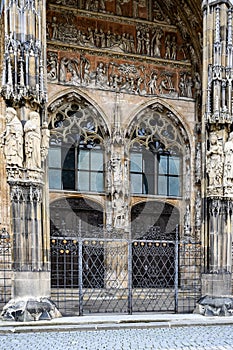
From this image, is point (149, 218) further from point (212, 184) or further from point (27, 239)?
point (27, 239)

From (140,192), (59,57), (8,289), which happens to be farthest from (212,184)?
(59,57)

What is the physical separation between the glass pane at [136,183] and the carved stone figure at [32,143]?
5520 mm

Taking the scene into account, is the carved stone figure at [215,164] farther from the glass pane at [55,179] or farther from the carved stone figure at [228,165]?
the glass pane at [55,179]

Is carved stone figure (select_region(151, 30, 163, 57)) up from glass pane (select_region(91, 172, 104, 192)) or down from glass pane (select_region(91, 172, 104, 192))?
up

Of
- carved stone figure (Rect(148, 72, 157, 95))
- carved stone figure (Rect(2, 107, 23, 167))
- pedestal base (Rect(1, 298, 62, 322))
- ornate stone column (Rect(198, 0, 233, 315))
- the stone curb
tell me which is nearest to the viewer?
the stone curb

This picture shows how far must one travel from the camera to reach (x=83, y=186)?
13.4 meters

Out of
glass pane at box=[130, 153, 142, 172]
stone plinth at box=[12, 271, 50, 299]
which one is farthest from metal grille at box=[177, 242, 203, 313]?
stone plinth at box=[12, 271, 50, 299]

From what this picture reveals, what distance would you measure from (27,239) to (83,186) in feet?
16.0

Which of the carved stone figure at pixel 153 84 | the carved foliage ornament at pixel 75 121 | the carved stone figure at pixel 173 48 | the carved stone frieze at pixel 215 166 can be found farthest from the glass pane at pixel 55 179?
the carved stone figure at pixel 173 48

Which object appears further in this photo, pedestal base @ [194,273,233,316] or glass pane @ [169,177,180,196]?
glass pane @ [169,177,180,196]

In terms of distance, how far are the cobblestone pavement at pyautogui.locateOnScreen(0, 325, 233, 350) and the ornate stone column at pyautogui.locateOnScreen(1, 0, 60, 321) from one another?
1097 millimetres

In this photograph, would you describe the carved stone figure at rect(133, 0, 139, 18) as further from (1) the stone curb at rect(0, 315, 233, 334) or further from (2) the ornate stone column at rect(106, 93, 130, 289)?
(1) the stone curb at rect(0, 315, 233, 334)

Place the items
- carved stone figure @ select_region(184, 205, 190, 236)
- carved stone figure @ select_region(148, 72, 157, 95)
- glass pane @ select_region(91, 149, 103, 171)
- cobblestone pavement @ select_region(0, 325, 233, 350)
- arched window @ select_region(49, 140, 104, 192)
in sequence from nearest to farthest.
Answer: cobblestone pavement @ select_region(0, 325, 233, 350)
arched window @ select_region(49, 140, 104, 192)
glass pane @ select_region(91, 149, 103, 171)
carved stone figure @ select_region(184, 205, 190, 236)
carved stone figure @ select_region(148, 72, 157, 95)

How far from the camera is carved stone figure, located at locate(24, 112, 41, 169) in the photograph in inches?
342
